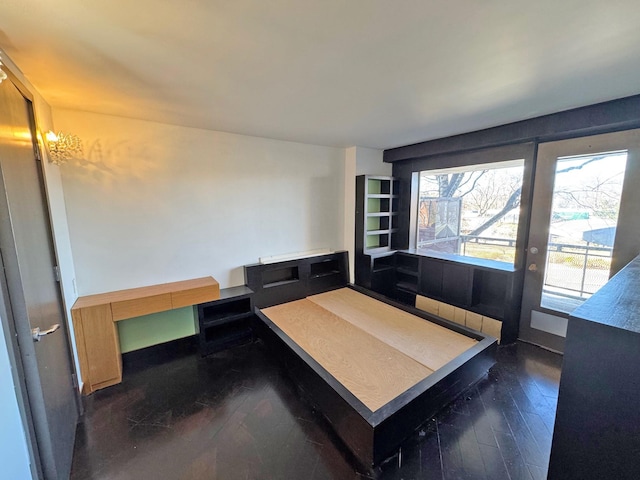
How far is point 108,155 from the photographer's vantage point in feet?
8.57

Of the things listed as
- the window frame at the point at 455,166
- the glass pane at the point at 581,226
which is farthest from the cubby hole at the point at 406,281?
the glass pane at the point at 581,226

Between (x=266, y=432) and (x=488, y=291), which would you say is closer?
(x=266, y=432)

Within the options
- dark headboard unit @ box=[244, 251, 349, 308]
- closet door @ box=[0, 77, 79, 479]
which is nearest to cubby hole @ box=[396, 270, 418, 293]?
dark headboard unit @ box=[244, 251, 349, 308]

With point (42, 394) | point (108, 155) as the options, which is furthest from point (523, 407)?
point (108, 155)

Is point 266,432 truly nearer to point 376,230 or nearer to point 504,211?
point 376,230

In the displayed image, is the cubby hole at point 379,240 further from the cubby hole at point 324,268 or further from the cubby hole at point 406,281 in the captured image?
the cubby hole at point 324,268

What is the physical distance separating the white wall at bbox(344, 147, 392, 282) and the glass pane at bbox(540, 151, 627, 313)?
91.2 inches

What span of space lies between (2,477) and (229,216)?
2.67m

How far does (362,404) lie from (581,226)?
2.94 metres

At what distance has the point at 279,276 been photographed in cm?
387

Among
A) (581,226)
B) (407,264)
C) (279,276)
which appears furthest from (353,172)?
(581,226)

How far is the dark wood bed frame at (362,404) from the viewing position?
5.52ft

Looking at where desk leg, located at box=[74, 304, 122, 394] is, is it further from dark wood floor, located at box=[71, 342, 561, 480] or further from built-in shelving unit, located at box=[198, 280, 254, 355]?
built-in shelving unit, located at box=[198, 280, 254, 355]

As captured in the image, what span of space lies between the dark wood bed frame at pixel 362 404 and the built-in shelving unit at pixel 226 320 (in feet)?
0.49
